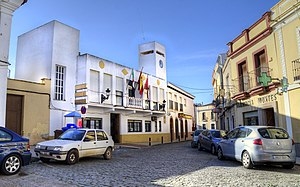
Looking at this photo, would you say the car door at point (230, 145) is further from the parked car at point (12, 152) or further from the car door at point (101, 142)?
the parked car at point (12, 152)

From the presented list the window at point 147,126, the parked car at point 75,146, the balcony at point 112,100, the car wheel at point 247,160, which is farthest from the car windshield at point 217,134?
the window at point 147,126

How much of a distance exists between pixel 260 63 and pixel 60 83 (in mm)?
13956

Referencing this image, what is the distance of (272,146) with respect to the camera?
9.65 meters

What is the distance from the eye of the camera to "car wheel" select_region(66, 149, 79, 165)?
1061 cm

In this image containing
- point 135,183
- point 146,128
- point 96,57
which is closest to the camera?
point 135,183

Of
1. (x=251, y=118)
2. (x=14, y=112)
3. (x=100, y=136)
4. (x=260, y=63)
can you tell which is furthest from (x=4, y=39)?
(x=251, y=118)

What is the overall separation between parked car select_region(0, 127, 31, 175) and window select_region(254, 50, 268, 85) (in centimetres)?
1335

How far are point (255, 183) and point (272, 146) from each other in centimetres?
275

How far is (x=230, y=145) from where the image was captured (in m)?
11.6

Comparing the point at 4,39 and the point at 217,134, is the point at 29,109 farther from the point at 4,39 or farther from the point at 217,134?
the point at 217,134

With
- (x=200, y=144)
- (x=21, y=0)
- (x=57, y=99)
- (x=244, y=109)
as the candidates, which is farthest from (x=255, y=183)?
(x=57, y=99)

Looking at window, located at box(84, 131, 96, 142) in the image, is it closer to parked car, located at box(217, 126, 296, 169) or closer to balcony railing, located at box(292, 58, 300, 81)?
parked car, located at box(217, 126, 296, 169)

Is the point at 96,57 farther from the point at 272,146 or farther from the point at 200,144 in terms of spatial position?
the point at 272,146

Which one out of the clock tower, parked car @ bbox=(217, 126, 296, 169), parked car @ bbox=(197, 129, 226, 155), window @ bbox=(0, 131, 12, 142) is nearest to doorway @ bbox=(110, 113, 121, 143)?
the clock tower
